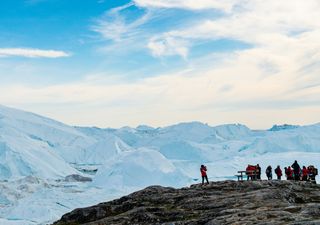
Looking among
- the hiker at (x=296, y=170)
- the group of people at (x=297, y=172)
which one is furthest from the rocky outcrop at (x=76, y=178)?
the hiker at (x=296, y=170)

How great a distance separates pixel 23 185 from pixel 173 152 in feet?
180

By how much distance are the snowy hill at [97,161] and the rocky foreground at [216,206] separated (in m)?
38.7

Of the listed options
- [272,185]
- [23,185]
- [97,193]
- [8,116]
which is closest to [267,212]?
[272,185]

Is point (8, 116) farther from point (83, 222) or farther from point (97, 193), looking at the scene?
point (83, 222)

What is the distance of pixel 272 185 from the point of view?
990 inches

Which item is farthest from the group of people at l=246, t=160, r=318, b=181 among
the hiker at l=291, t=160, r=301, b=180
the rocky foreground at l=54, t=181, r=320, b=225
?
the rocky foreground at l=54, t=181, r=320, b=225

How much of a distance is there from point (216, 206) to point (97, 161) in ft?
385

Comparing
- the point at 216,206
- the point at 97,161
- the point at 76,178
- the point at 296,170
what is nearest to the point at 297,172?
the point at 296,170

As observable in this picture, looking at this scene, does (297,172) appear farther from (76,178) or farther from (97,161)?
(97,161)

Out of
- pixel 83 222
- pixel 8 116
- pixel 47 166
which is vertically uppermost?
pixel 8 116

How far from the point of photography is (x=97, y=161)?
13525cm

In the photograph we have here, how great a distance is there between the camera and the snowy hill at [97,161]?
76.1 meters

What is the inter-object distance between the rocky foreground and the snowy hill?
38.7 meters

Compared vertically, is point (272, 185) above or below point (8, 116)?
below
